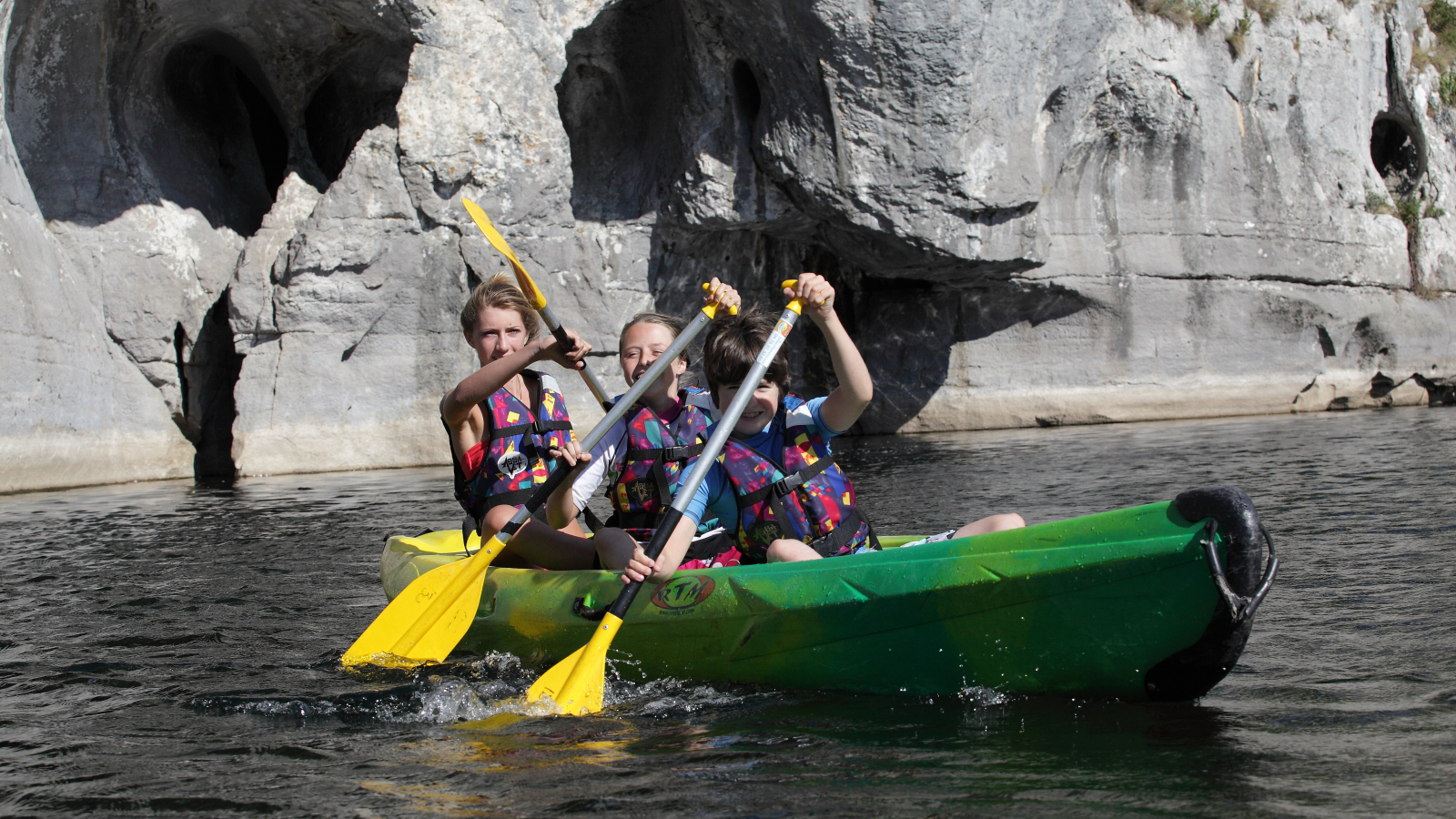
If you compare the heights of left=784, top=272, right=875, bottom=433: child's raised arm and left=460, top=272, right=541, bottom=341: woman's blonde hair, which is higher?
left=460, top=272, right=541, bottom=341: woman's blonde hair

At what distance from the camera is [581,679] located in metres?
2.56

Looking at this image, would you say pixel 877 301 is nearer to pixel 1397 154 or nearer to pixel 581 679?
pixel 1397 154

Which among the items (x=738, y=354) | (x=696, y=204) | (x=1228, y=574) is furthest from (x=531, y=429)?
(x=696, y=204)

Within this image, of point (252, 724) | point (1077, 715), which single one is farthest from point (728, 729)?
point (252, 724)

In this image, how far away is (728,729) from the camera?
2273 mm

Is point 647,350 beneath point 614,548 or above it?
above

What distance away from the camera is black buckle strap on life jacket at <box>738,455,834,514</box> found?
112 inches

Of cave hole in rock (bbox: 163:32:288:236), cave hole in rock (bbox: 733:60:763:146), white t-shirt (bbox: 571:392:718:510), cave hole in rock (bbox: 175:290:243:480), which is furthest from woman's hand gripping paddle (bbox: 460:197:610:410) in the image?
cave hole in rock (bbox: 163:32:288:236)

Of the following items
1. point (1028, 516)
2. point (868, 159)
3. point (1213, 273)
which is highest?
point (868, 159)

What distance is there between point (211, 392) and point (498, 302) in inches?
320

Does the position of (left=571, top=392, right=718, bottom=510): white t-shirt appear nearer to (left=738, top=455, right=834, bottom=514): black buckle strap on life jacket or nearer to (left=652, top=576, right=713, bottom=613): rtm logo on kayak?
(left=738, top=455, right=834, bottom=514): black buckle strap on life jacket

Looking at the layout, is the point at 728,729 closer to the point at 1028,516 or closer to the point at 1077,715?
the point at 1077,715

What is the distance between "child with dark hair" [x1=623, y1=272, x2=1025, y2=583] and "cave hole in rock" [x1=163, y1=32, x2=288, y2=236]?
30.2ft

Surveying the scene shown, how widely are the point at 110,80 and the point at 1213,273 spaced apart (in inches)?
444
